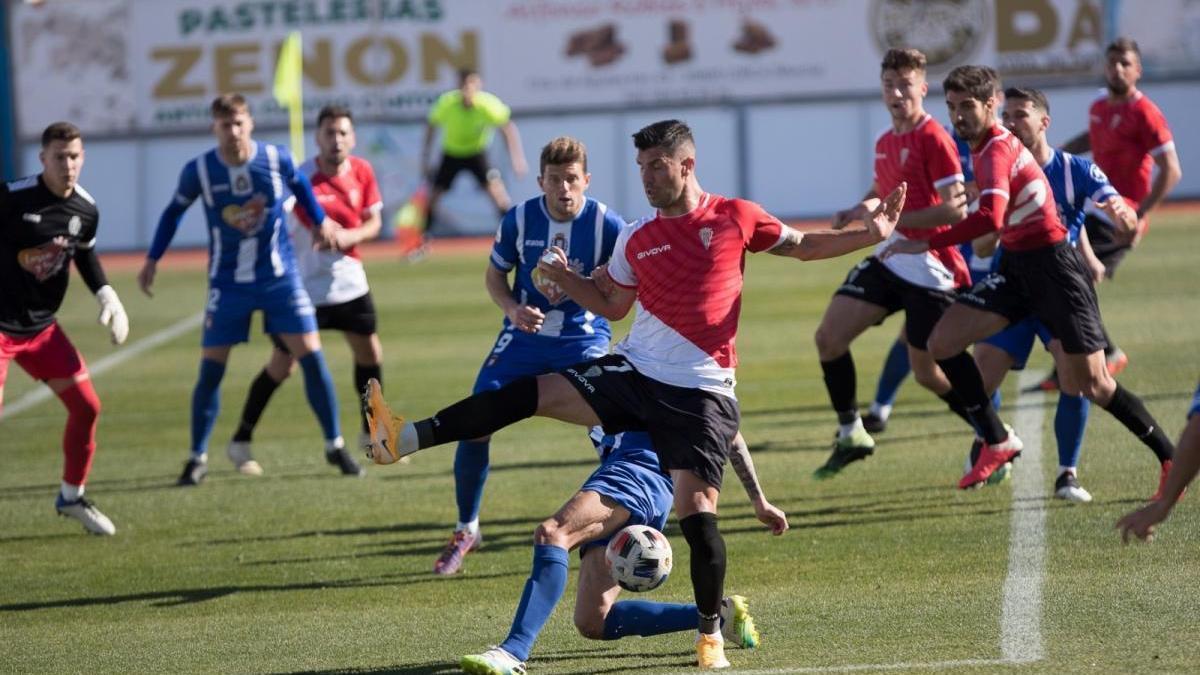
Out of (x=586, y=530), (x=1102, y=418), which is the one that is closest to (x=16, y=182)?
(x=586, y=530)

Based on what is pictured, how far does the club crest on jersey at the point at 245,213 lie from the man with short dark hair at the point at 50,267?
145cm

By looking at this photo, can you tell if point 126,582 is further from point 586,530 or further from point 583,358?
point 586,530

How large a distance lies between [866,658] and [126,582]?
404 cm

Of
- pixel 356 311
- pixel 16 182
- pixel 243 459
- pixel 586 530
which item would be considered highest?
pixel 16 182

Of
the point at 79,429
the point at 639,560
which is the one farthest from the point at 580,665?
the point at 79,429

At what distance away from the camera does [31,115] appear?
34.6 meters

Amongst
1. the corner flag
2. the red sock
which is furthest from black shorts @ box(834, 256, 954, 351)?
the corner flag

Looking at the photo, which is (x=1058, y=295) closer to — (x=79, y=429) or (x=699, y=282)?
(x=699, y=282)

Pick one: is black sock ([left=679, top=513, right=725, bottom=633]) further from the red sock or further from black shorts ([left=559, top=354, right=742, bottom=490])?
the red sock

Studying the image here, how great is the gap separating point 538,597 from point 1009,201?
12.3ft

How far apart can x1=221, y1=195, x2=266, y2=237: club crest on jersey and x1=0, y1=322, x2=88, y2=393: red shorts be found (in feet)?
5.69

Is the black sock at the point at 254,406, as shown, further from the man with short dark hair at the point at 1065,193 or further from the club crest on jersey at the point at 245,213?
the man with short dark hair at the point at 1065,193

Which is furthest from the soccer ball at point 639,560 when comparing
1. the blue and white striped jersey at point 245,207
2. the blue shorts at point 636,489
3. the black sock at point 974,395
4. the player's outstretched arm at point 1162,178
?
the player's outstretched arm at point 1162,178

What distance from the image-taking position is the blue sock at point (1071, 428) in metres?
9.12
